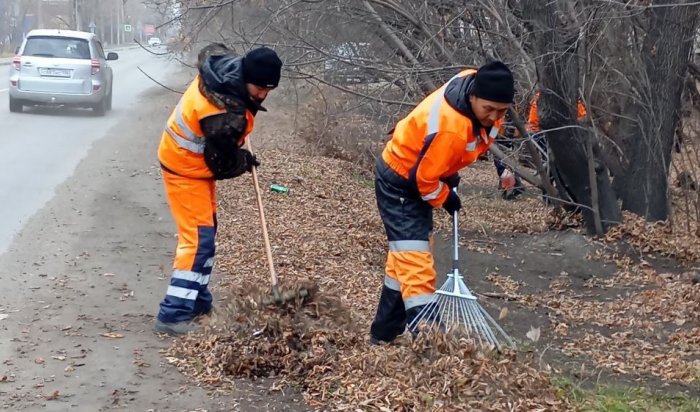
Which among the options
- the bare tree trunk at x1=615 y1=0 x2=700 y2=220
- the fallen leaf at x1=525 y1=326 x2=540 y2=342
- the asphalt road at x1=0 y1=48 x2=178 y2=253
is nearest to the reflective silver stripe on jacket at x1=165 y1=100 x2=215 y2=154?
the fallen leaf at x1=525 y1=326 x2=540 y2=342

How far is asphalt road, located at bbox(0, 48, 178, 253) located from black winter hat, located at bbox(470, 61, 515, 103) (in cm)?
469

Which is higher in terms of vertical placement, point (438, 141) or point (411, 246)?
point (438, 141)

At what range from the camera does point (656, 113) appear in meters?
8.55

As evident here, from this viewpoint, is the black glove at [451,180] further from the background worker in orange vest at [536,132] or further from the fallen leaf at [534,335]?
the background worker in orange vest at [536,132]

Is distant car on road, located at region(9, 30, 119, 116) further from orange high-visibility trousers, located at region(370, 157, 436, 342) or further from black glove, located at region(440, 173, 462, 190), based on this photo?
black glove, located at region(440, 173, 462, 190)

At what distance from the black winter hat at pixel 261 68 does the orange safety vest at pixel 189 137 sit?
0.25 metres

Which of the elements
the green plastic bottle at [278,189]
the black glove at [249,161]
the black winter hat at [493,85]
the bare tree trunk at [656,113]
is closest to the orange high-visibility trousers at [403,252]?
the black winter hat at [493,85]

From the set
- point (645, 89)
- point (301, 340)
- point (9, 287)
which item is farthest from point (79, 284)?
point (645, 89)

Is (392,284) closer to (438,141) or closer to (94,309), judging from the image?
(438,141)

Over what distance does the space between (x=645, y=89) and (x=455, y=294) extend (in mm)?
4216

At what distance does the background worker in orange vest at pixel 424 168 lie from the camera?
4957 millimetres

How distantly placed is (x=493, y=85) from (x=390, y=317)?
59.2 inches

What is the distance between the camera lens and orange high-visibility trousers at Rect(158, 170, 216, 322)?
585 centimetres

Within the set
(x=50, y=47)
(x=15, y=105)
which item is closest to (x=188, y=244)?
(x=50, y=47)
